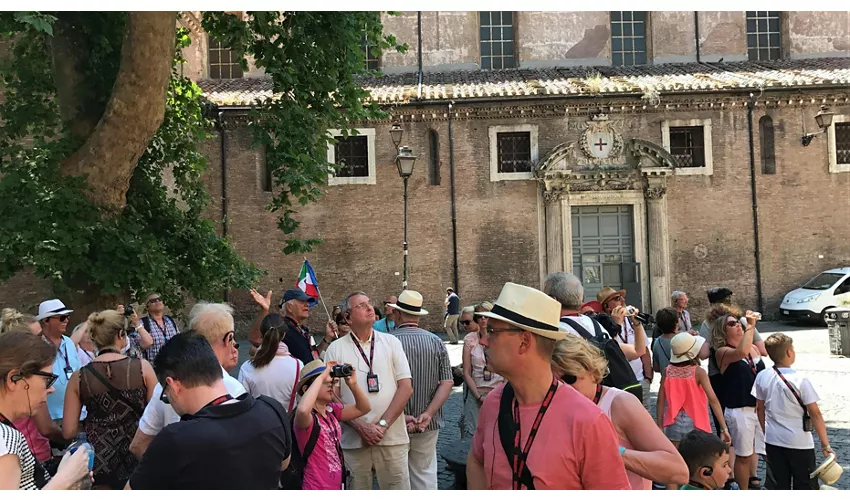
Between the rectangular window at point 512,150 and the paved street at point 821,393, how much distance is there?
19.3 feet

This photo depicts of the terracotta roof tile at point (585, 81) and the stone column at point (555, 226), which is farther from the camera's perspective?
the stone column at point (555, 226)

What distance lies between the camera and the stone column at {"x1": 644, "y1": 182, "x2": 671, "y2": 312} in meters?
21.5

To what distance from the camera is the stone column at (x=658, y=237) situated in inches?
847

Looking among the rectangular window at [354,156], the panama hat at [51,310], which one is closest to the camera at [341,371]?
the panama hat at [51,310]

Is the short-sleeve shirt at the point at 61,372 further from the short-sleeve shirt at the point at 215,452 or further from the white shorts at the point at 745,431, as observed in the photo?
the white shorts at the point at 745,431

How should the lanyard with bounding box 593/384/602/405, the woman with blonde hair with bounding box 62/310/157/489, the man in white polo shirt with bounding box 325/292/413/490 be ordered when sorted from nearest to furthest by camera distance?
the lanyard with bounding box 593/384/602/405
the woman with blonde hair with bounding box 62/310/157/489
the man in white polo shirt with bounding box 325/292/413/490

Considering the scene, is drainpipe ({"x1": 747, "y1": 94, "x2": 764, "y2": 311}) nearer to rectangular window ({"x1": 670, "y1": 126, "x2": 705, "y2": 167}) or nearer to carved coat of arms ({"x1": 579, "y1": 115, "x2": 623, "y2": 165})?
rectangular window ({"x1": 670, "y1": 126, "x2": 705, "y2": 167})

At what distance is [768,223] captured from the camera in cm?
2167

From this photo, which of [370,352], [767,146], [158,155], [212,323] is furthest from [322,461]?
[767,146]

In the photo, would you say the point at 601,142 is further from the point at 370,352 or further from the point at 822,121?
the point at 370,352

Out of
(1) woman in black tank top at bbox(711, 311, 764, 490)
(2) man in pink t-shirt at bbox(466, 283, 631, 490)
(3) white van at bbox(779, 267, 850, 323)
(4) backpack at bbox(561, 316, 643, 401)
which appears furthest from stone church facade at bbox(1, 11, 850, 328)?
(2) man in pink t-shirt at bbox(466, 283, 631, 490)

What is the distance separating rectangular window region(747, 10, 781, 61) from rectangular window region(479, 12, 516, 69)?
7.68 metres

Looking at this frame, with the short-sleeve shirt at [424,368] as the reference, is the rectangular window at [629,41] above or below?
above

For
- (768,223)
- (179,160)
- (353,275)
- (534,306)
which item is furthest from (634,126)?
(534,306)
